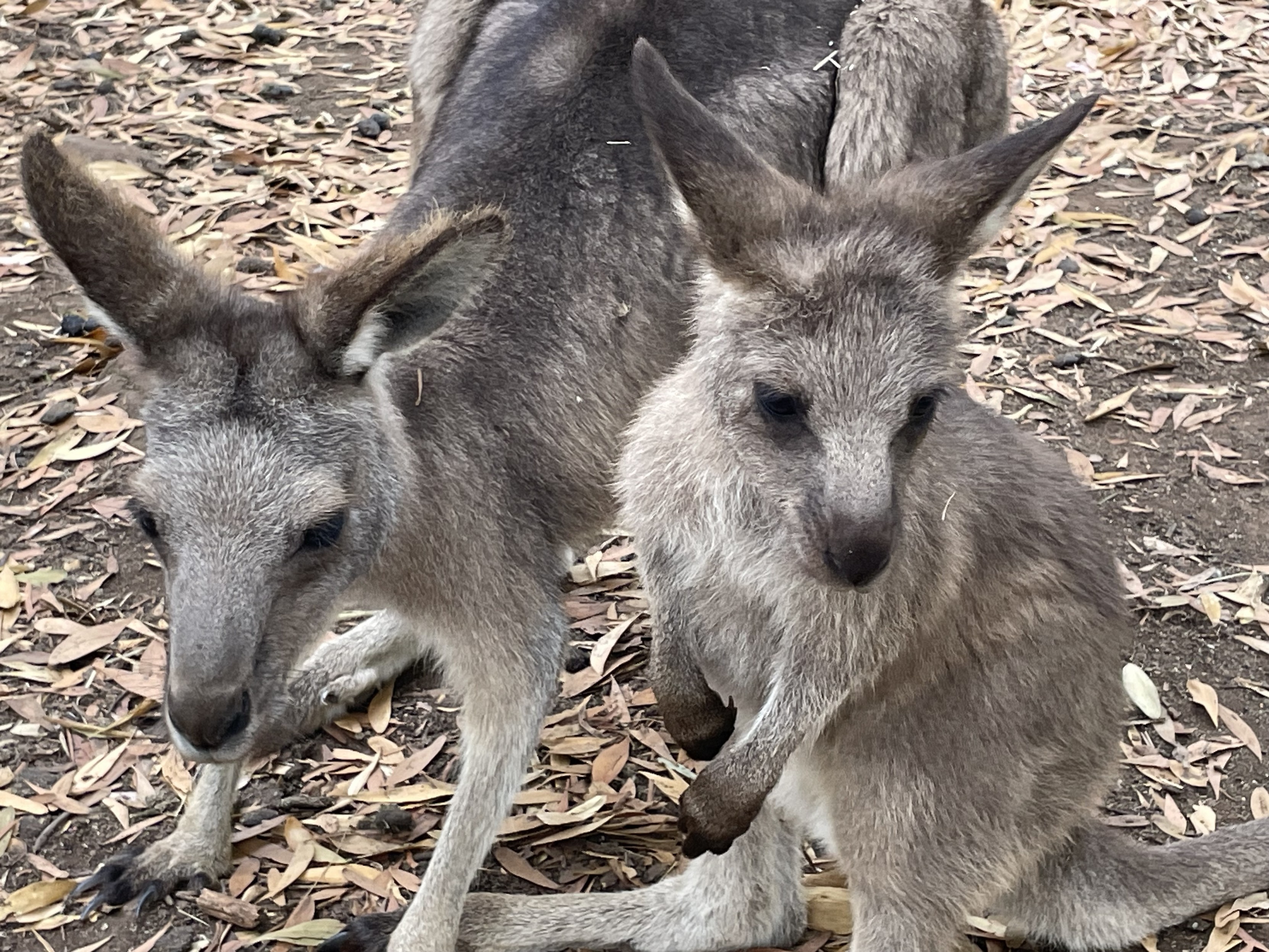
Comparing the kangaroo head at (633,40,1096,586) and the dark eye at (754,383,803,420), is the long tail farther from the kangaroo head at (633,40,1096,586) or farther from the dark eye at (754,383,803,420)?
the dark eye at (754,383,803,420)

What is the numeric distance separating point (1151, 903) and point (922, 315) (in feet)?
4.63

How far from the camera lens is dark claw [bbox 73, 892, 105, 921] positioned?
3256mm

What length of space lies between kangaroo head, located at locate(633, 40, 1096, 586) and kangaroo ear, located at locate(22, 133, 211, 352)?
40.2 inches

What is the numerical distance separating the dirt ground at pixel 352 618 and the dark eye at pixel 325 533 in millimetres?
548

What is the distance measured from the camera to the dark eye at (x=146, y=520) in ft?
8.55

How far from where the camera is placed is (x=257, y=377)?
2713 millimetres

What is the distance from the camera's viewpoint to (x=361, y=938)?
125 inches

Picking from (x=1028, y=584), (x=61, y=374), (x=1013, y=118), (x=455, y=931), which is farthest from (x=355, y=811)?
(x=1013, y=118)

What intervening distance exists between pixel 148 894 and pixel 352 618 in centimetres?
121

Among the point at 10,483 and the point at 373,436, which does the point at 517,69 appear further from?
the point at 10,483

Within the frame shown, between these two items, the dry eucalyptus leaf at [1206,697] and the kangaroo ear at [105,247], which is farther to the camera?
the dry eucalyptus leaf at [1206,697]

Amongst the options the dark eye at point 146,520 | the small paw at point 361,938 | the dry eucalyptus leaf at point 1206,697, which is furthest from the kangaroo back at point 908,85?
the small paw at point 361,938

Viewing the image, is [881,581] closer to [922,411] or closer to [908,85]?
[922,411]

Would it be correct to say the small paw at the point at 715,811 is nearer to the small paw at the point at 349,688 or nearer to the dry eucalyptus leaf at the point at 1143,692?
the small paw at the point at 349,688
